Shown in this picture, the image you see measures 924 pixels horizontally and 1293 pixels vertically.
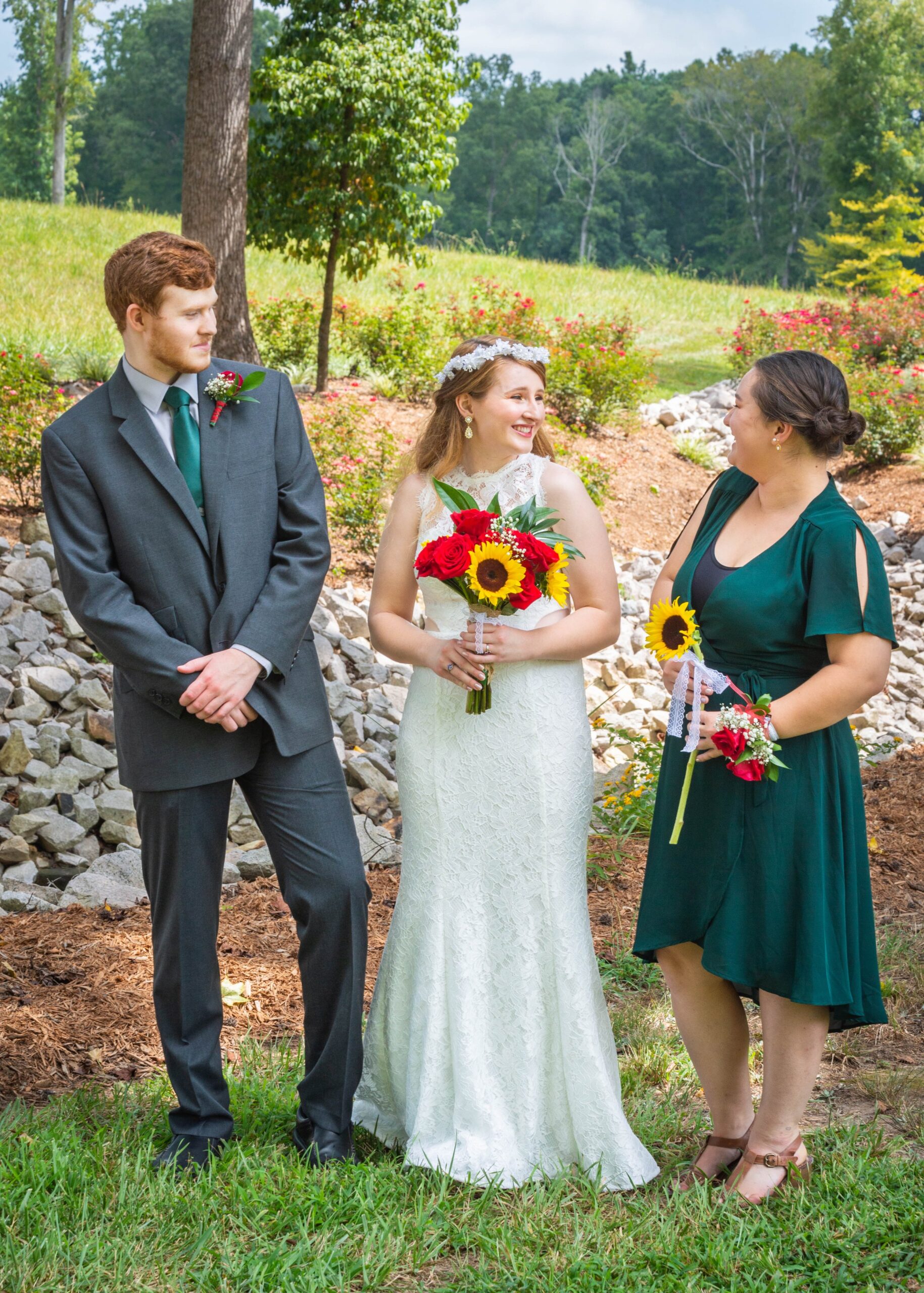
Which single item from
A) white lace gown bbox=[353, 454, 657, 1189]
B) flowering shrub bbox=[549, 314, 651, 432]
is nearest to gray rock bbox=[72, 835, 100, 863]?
white lace gown bbox=[353, 454, 657, 1189]

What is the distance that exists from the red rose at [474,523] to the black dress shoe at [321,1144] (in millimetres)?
1690

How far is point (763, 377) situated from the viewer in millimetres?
2854

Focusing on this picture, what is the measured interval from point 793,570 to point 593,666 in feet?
18.7

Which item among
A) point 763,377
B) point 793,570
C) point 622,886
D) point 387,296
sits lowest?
point 622,886

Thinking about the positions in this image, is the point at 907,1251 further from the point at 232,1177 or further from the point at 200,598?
the point at 200,598

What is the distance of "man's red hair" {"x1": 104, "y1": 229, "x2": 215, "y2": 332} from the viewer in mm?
2887

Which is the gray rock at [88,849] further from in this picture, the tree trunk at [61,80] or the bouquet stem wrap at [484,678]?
the tree trunk at [61,80]

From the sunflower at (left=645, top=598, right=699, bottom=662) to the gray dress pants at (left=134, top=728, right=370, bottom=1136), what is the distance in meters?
0.97

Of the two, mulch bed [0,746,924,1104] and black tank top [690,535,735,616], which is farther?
mulch bed [0,746,924,1104]

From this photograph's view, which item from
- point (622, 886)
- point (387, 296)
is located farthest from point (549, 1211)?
point (387, 296)

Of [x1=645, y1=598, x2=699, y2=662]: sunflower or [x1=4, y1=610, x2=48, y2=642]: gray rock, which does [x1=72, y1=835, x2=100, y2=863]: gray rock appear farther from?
[x1=645, y1=598, x2=699, y2=662]: sunflower

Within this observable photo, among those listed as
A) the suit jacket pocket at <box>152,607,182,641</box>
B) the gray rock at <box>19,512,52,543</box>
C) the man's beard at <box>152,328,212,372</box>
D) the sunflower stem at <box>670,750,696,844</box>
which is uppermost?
the man's beard at <box>152,328,212,372</box>

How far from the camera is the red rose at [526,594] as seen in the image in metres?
2.97

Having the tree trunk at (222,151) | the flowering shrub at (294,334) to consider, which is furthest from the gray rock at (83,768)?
the flowering shrub at (294,334)
